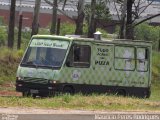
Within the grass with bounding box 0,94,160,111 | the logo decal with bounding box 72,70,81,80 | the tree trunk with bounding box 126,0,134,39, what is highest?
the tree trunk with bounding box 126,0,134,39

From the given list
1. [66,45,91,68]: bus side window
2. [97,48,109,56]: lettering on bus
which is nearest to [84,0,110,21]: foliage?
[97,48,109,56]: lettering on bus

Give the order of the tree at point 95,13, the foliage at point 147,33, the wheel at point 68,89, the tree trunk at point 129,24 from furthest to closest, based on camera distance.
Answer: the foliage at point 147,33 → the tree trunk at point 129,24 → the tree at point 95,13 → the wheel at point 68,89

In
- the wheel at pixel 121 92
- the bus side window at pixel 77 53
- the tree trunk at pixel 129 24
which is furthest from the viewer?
the tree trunk at pixel 129 24

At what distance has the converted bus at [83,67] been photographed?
21.7 meters

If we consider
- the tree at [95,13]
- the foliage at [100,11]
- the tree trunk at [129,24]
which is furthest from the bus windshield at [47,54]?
the foliage at [100,11]

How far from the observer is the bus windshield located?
21703 mm

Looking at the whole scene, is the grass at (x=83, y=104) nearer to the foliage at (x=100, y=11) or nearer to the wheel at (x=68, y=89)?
the wheel at (x=68, y=89)

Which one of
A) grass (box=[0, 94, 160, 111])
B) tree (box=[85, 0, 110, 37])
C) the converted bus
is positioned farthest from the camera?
tree (box=[85, 0, 110, 37])

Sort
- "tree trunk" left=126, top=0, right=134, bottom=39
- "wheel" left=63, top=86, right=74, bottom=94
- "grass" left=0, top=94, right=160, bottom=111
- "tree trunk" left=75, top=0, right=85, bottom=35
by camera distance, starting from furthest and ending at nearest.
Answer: "tree trunk" left=126, top=0, right=134, bottom=39 → "tree trunk" left=75, top=0, right=85, bottom=35 → "wheel" left=63, top=86, right=74, bottom=94 → "grass" left=0, top=94, right=160, bottom=111

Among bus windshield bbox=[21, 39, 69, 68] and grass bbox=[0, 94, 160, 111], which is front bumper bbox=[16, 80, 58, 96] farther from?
grass bbox=[0, 94, 160, 111]

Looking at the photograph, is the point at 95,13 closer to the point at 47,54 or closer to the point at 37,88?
the point at 47,54

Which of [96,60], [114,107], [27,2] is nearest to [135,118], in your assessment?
[114,107]

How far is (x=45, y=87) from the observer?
70.6 feet

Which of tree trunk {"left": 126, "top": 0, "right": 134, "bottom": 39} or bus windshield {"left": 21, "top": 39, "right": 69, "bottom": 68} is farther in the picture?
tree trunk {"left": 126, "top": 0, "right": 134, "bottom": 39}
